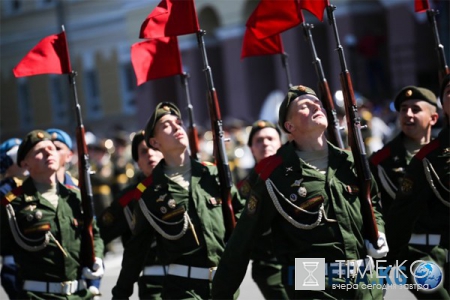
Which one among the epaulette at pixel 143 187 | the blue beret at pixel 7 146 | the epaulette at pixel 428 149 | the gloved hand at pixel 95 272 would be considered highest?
the blue beret at pixel 7 146

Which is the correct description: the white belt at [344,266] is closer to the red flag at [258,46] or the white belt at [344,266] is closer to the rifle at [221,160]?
the rifle at [221,160]

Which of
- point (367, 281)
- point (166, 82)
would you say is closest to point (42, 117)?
point (166, 82)

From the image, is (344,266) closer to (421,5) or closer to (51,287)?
(51,287)

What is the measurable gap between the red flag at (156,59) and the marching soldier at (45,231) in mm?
1572

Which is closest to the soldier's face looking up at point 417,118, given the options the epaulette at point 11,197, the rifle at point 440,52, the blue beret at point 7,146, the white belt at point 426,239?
the rifle at point 440,52

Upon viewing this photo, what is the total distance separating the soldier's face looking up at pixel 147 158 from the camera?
31.7ft

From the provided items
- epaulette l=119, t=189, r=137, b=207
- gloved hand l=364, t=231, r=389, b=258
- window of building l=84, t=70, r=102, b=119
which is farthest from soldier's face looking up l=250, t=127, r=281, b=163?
window of building l=84, t=70, r=102, b=119

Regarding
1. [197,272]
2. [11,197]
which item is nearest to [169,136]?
[197,272]

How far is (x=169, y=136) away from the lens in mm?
8102

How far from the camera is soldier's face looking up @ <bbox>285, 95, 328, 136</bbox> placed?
674 cm

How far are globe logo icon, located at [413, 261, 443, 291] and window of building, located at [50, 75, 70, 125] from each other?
34117 millimetres

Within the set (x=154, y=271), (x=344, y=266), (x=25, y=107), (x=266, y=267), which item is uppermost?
(x=25, y=107)

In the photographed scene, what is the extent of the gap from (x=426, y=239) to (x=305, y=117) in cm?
207

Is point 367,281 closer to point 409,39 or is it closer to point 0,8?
point 409,39
